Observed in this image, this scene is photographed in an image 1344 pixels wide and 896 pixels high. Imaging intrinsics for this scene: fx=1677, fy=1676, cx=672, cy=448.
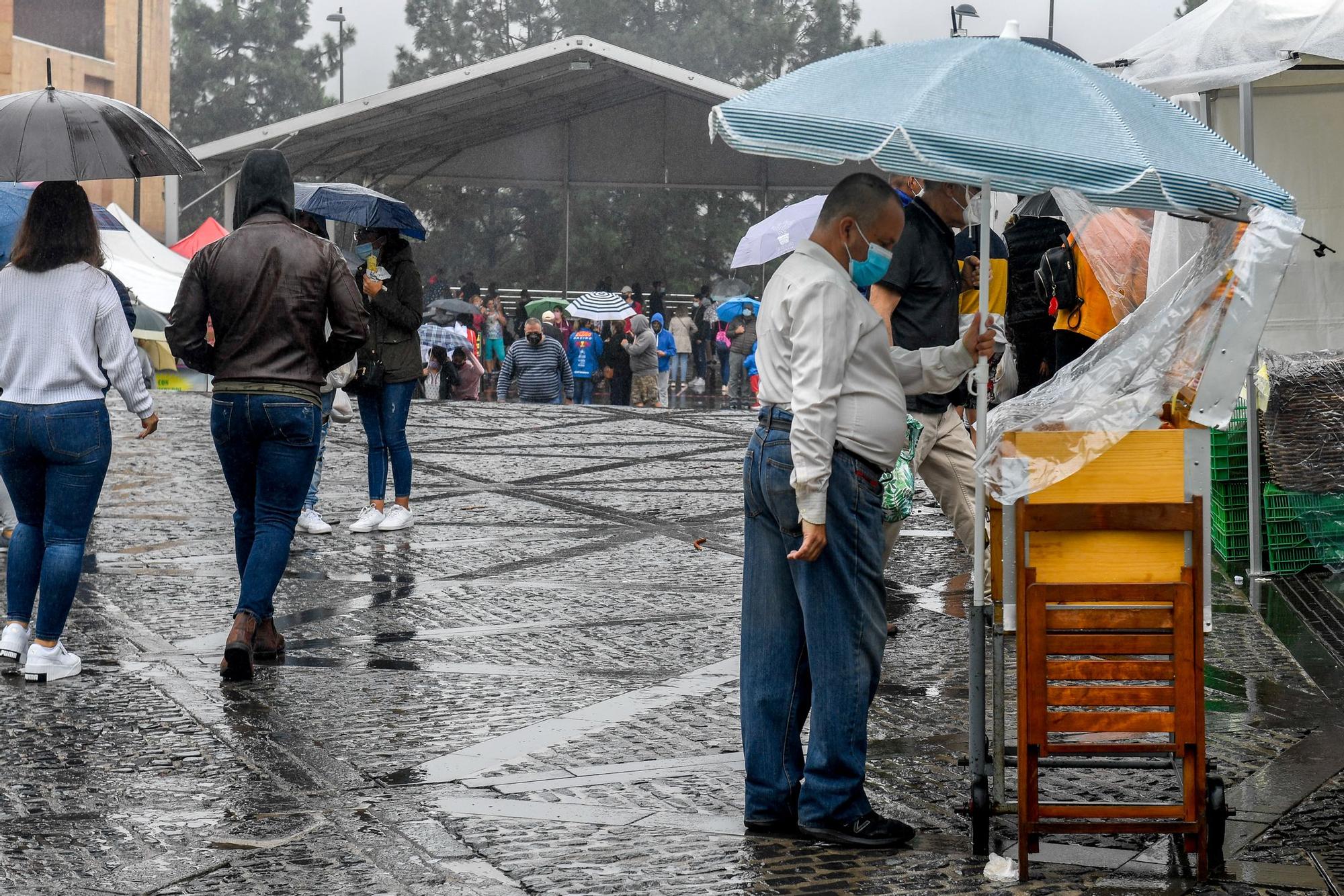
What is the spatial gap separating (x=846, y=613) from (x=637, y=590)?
3.80 metres

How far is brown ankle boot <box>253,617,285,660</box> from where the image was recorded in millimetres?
6418

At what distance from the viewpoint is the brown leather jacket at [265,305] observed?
244 inches

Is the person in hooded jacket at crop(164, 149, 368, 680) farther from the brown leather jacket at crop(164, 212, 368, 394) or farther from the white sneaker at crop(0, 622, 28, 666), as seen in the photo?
the white sneaker at crop(0, 622, 28, 666)

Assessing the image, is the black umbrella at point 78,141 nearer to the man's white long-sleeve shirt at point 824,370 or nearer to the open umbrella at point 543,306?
the man's white long-sleeve shirt at point 824,370

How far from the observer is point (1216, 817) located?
420 cm

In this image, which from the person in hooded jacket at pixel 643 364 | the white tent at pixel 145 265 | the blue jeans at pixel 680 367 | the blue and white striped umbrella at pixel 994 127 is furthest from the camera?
the blue jeans at pixel 680 367

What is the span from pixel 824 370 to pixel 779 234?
9974mm

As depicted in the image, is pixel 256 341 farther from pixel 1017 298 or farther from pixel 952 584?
pixel 1017 298

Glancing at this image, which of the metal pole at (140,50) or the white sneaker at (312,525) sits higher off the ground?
the metal pole at (140,50)

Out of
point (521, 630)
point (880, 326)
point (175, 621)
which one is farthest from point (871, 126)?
point (175, 621)

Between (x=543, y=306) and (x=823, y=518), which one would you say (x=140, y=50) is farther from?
(x=823, y=518)

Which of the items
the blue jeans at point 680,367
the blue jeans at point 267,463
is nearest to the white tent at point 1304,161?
the blue jeans at point 267,463

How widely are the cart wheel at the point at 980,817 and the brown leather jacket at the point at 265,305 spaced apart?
3093 millimetres

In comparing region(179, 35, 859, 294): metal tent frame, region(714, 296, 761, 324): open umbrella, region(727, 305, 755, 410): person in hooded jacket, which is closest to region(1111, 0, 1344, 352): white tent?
region(727, 305, 755, 410): person in hooded jacket
